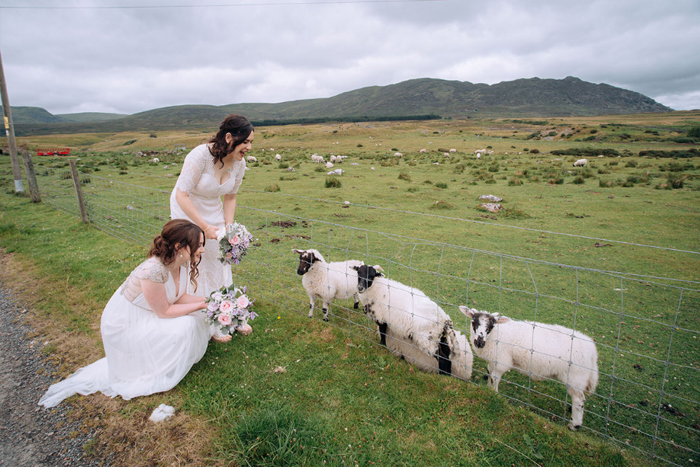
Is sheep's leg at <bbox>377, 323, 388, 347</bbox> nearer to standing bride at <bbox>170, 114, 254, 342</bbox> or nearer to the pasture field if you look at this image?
the pasture field

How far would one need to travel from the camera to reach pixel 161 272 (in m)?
3.56

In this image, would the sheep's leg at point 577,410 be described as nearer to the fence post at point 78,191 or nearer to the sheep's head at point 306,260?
the sheep's head at point 306,260

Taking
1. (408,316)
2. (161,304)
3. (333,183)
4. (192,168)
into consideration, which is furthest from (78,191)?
(333,183)

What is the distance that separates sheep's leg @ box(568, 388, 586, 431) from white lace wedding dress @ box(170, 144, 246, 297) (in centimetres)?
475

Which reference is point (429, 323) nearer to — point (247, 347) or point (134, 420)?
point (247, 347)

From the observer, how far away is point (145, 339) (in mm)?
3717

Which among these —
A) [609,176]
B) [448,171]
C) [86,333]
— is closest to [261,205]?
[86,333]

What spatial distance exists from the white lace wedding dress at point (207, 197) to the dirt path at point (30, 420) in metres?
1.88

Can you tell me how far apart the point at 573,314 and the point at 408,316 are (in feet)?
11.7

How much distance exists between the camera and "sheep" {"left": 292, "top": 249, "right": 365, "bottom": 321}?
234 inches

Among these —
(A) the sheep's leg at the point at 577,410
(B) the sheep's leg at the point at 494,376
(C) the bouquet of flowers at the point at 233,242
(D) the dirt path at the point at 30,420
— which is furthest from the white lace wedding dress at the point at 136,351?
(A) the sheep's leg at the point at 577,410

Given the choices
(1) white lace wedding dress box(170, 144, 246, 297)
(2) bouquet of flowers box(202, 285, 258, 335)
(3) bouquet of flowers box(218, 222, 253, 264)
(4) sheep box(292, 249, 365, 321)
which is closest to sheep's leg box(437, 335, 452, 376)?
(4) sheep box(292, 249, 365, 321)

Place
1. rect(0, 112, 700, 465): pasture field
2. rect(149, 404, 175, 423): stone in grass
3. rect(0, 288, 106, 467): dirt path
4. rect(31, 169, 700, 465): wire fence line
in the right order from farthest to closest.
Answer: rect(31, 169, 700, 465): wire fence line → rect(149, 404, 175, 423): stone in grass → rect(0, 112, 700, 465): pasture field → rect(0, 288, 106, 467): dirt path

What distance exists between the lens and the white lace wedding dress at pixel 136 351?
3.71m
